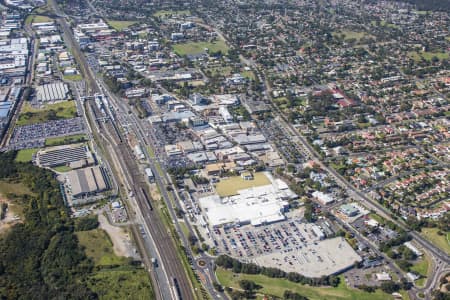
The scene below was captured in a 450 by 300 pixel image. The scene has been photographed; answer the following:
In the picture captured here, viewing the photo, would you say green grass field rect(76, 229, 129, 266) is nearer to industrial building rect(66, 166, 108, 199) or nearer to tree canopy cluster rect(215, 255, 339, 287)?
industrial building rect(66, 166, 108, 199)

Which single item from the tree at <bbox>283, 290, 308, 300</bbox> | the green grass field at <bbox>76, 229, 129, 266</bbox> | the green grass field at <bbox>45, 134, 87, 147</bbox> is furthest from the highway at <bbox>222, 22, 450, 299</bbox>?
the green grass field at <bbox>45, 134, 87, 147</bbox>

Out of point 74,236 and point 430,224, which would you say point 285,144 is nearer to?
point 430,224

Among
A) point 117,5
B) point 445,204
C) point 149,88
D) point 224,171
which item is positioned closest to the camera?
point 445,204

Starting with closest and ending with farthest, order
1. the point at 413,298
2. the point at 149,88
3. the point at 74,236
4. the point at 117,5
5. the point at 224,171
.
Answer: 1. the point at 413,298
2. the point at 74,236
3. the point at 224,171
4. the point at 149,88
5. the point at 117,5

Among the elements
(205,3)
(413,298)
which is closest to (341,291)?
(413,298)

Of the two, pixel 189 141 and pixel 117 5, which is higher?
pixel 117 5

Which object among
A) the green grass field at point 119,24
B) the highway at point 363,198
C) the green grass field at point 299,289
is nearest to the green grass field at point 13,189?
the green grass field at point 299,289
